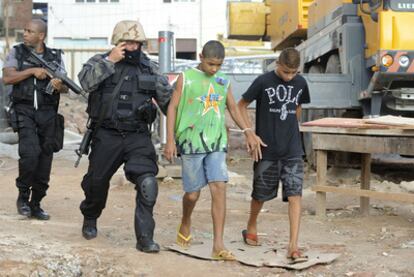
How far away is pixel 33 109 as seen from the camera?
7141mm

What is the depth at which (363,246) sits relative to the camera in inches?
258

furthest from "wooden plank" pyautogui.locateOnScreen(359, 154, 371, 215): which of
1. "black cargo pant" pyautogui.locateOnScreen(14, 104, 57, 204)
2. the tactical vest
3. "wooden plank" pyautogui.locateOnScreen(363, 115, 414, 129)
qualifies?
"black cargo pant" pyautogui.locateOnScreen(14, 104, 57, 204)

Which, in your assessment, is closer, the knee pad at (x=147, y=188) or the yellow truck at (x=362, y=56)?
the knee pad at (x=147, y=188)

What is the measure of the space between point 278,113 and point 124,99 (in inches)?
50.3

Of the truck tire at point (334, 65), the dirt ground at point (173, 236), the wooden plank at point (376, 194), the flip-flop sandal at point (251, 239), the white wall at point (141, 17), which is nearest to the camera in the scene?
the dirt ground at point (173, 236)

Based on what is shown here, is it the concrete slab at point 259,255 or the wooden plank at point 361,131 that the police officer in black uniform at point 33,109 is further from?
the wooden plank at point 361,131

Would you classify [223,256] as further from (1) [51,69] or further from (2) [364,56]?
(2) [364,56]

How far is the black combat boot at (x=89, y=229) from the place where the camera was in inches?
249

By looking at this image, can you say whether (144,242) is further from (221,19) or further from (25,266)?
(221,19)

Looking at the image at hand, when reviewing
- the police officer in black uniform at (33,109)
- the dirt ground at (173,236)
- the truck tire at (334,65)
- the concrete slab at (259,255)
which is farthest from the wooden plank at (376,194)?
the truck tire at (334,65)

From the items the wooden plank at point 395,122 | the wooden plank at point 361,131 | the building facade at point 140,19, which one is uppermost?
the building facade at point 140,19

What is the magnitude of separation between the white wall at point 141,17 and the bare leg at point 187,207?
36.7 m

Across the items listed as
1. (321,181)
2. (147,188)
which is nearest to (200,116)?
(147,188)

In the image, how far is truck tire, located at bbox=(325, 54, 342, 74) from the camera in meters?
12.3
